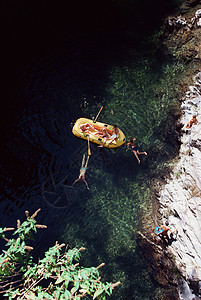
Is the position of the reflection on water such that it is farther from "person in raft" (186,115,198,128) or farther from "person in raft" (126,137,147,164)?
"person in raft" (186,115,198,128)

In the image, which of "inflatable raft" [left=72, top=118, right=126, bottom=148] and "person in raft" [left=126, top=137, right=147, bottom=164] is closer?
"person in raft" [left=126, top=137, right=147, bottom=164]

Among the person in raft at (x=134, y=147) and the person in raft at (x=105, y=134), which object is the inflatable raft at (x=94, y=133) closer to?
the person in raft at (x=105, y=134)

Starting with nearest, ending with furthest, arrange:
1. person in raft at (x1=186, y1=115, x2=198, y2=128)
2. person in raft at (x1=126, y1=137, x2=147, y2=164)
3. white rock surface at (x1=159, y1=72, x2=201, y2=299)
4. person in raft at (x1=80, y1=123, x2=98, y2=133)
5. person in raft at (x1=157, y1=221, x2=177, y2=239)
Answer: white rock surface at (x1=159, y1=72, x2=201, y2=299)
person in raft at (x1=157, y1=221, x2=177, y2=239)
person in raft at (x1=186, y1=115, x2=198, y2=128)
person in raft at (x1=126, y1=137, x2=147, y2=164)
person in raft at (x1=80, y1=123, x2=98, y2=133)

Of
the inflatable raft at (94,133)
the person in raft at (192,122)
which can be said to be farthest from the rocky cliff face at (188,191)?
the inflatable raft at (94,133)

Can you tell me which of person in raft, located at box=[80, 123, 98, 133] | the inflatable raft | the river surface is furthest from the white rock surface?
person in raft, located at box=[80, 123, 98, 133]

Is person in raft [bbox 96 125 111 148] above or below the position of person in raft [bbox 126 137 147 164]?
above

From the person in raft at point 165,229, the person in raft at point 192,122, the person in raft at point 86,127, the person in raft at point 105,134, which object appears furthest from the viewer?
the person in raft at point 86,127

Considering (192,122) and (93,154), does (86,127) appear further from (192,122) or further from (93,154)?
(192,122)

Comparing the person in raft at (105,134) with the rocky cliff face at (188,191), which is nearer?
the rocky cliff face at (188,191)
